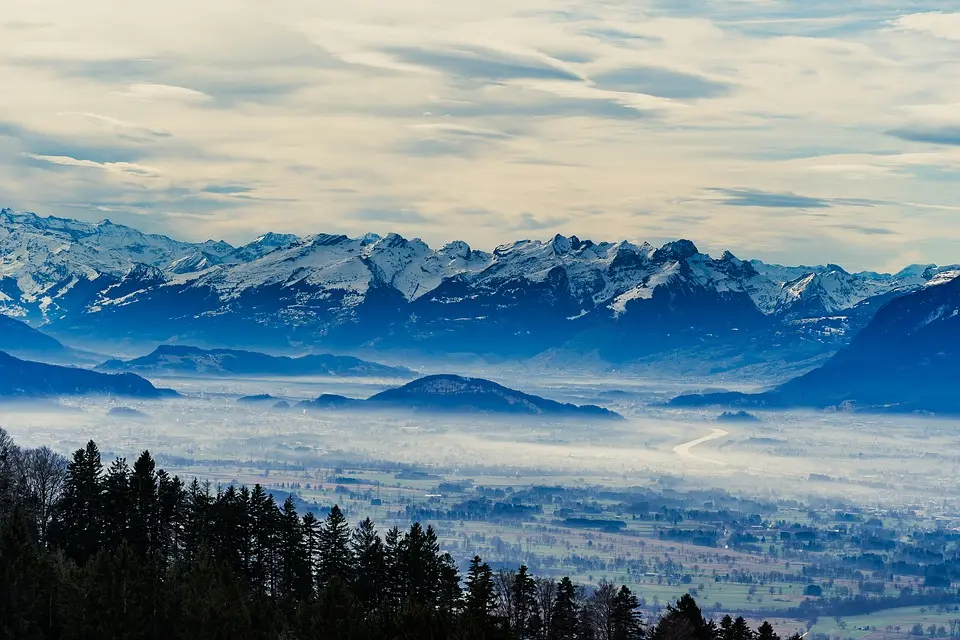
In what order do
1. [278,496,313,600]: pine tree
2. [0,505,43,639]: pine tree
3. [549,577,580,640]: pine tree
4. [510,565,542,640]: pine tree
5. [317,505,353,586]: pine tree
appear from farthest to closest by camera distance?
[317,505,353,586]: pine tree → [278,496,313,600]: pine tree → [510,565,542,640]: pine tree → [549,577,580,640]: pine tree → [0,505,43,639]: pine tree

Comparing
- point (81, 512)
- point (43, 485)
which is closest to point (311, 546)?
point (81, 512)

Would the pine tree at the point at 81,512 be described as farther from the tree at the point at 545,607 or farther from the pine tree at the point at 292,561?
the tree at the point at 545,607

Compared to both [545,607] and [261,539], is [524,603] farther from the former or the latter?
[261,539]

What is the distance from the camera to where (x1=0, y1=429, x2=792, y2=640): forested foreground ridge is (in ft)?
299

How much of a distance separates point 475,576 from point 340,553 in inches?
727

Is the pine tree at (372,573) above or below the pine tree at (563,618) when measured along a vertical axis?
above

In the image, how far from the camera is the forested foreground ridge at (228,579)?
91.1 metres

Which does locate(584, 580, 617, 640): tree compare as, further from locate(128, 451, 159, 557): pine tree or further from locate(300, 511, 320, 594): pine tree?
locate(128, 451, 159, 557): pine tree

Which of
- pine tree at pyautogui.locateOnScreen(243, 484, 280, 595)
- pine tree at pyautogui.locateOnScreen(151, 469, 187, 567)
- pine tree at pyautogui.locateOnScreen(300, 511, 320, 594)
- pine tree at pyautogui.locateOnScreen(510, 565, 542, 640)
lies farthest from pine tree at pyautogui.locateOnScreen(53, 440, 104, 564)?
pine tree at pyautogui.locateOnScreen(510, 565, 542, 640)

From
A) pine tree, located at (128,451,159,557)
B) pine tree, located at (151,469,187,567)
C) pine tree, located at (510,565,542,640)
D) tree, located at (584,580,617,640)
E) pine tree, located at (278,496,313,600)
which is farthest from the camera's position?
pine tree, located at (151,469,187,567)

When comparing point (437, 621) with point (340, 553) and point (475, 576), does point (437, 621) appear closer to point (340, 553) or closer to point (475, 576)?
point (475, 576)

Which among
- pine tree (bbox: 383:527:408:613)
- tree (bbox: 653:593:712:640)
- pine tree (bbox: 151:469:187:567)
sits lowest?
tree (bbox: 653:593:712:640)

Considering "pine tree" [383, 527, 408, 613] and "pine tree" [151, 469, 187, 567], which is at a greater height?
"pine tree" [151, 469, 187, 567]

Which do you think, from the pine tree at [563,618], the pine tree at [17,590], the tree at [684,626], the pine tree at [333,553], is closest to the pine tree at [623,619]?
the tree at [684,626]
